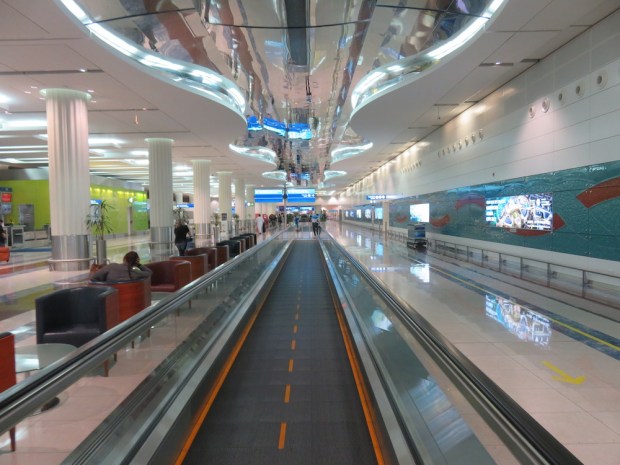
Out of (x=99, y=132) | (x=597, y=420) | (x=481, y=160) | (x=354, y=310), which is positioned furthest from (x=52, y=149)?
(x=481, y=160)

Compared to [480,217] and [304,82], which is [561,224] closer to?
[480,217]

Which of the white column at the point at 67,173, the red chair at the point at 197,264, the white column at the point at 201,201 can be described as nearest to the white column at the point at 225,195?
the white column at the point at 201,201

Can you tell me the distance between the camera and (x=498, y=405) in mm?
2172

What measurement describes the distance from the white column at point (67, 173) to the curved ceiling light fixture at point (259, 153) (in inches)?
433

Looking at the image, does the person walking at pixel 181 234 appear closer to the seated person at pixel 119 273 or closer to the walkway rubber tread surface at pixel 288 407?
the walkway rubber tread surface at pixel 288 407

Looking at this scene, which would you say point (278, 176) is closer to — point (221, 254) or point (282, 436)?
point (221, 254)

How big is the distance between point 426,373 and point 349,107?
1529 cm

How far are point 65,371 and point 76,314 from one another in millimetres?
3098

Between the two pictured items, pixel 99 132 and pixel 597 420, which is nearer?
pixel 597 420

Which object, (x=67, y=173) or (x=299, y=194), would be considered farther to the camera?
(x=299, y=194)

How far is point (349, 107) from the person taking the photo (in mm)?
17312

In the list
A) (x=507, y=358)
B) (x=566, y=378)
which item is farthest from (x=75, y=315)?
(x=566, y=378)

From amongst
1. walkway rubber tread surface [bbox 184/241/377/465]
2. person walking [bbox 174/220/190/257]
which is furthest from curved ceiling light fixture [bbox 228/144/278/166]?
walkway rubber tread surface [bbox 184/241/377/465]

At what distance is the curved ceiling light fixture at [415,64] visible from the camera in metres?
8.21
